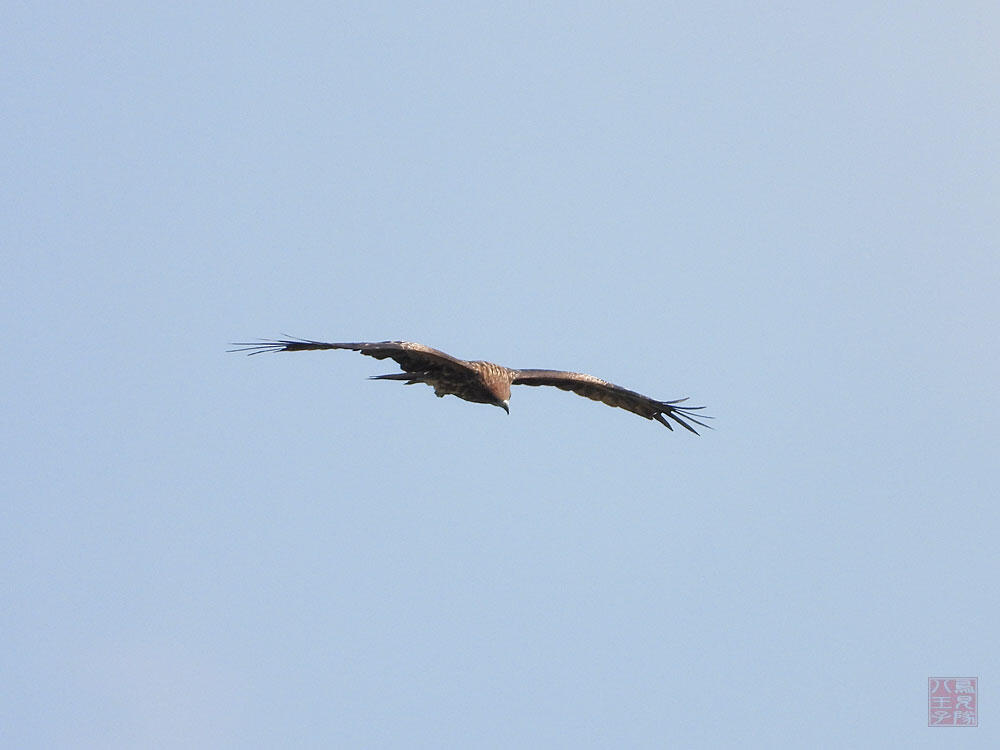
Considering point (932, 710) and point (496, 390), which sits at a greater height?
point (496, 390)

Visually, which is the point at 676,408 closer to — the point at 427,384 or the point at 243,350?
the point at 427,384

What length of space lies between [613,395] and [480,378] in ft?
14.1

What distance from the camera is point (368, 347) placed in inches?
764

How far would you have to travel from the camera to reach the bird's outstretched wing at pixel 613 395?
23.1m

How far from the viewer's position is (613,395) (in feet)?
79.6

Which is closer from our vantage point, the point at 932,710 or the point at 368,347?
the point at 368,347

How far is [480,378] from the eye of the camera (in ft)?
67.7

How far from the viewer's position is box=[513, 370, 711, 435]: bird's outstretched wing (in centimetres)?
2314

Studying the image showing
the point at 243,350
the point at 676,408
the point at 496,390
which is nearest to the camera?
the point at 243,350

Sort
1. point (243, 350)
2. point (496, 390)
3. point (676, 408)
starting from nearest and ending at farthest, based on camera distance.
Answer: point (243, 350) < point (496, 390) < point (676, 408)

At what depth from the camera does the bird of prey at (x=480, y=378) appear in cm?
1952

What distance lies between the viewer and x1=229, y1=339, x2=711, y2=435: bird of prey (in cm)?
1952

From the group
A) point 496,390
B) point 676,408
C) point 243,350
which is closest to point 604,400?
point 676,408

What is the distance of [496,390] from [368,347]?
241cm
